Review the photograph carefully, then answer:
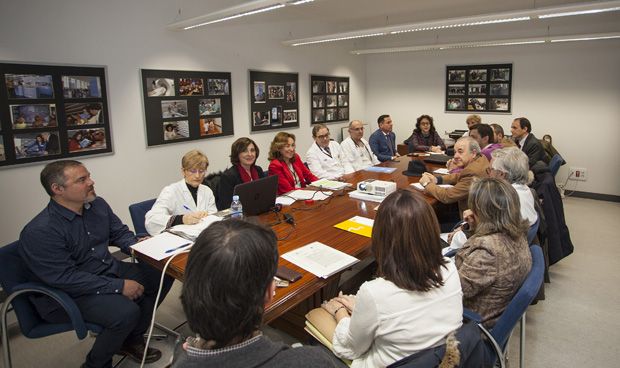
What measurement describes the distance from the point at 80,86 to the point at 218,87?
5.84ft

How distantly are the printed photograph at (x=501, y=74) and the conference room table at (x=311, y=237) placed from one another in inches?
170

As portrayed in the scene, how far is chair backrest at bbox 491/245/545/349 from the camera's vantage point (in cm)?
151

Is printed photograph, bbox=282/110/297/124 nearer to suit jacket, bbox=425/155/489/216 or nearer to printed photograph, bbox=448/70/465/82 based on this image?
printed photograph, bbox=448/70/465/82

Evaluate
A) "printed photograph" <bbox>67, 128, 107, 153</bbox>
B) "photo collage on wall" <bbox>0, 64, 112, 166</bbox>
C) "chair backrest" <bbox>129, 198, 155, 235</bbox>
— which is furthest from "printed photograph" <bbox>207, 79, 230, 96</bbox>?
"chair backrest" <bbox>129, 198, 155, 235</bbox>

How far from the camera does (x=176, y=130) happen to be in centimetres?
492

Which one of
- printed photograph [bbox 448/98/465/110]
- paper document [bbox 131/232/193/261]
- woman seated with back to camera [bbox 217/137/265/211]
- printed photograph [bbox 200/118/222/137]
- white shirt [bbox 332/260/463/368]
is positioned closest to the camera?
white shirt [bbox 332/260/463/368]

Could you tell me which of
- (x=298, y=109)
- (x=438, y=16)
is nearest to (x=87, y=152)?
(x=298, y=109)

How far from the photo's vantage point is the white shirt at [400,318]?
1268 millimetres

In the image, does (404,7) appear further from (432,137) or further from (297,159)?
(297,159)

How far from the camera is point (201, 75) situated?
16.7ft

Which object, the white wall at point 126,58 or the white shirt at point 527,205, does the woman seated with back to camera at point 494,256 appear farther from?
the white wall at point 126,58

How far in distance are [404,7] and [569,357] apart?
5.28 metres

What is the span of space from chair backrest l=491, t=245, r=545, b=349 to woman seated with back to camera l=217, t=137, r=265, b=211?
7.23ft

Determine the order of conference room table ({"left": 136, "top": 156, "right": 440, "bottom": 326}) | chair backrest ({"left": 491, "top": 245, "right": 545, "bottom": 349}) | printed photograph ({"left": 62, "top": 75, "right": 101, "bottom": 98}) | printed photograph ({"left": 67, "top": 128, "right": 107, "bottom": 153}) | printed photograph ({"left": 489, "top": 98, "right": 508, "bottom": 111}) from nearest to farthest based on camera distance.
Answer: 1. chair backrest ({"left": 491, "top": 245, "right": 545, "bottom": 349})
2. conference room table ({"left": 136, "top": 156, "right": 440, "bottom": 326})
3. printed photograph ({"left": 62, "top": 75, "right": 101, "bottom": 98})
4. printed photograph ({"left": 67, "top": 128, "right": 107, "bottom": 153})
5. printed photograph ({"left": 489, "top": 98, "right": 508, "bottom": 111})
